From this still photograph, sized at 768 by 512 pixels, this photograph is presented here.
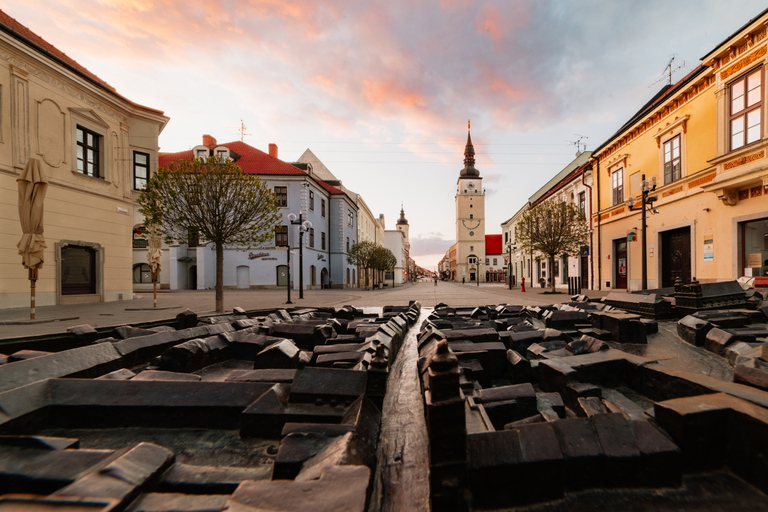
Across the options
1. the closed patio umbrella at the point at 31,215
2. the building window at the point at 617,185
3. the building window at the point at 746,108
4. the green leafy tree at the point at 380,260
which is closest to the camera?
the closed patio umbrella at the point at 31,215

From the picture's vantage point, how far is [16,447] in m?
1.52

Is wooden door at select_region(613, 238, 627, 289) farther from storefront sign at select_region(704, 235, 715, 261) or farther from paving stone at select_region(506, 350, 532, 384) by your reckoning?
paving stone at select_region(506, 350, 532, 384)

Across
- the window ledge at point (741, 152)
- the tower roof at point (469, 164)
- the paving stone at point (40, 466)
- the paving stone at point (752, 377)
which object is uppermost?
the tower roof at point (469, 164)

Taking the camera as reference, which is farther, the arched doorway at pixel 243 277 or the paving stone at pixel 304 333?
the arched doorway at pixel 243 277

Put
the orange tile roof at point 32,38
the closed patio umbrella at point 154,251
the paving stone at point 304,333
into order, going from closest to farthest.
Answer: the paving stone at point 304,333 → the orange tile roof at point 32,38 → the closed patio umbrella at point 154,251

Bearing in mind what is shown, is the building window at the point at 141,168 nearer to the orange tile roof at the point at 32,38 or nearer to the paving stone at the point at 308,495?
the orange tile roof at the point at 32,38

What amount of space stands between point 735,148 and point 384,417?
1622 centimetres

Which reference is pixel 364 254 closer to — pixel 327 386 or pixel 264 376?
pixel 264 376

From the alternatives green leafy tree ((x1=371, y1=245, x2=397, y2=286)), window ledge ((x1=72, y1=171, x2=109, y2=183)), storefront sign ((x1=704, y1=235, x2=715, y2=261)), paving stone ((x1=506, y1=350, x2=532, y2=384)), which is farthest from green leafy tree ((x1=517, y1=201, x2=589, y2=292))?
window ledge ((x1=72, y1=171, x2=109, y2=183))

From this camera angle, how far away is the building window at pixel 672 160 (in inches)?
581

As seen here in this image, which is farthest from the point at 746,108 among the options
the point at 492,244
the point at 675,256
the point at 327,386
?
the point at 492,244

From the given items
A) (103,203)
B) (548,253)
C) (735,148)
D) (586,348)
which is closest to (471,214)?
(548,253)

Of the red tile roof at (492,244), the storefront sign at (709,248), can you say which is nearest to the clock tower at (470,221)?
the red tile roof at (492,244)

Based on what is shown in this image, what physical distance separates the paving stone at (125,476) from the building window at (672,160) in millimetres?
19998
